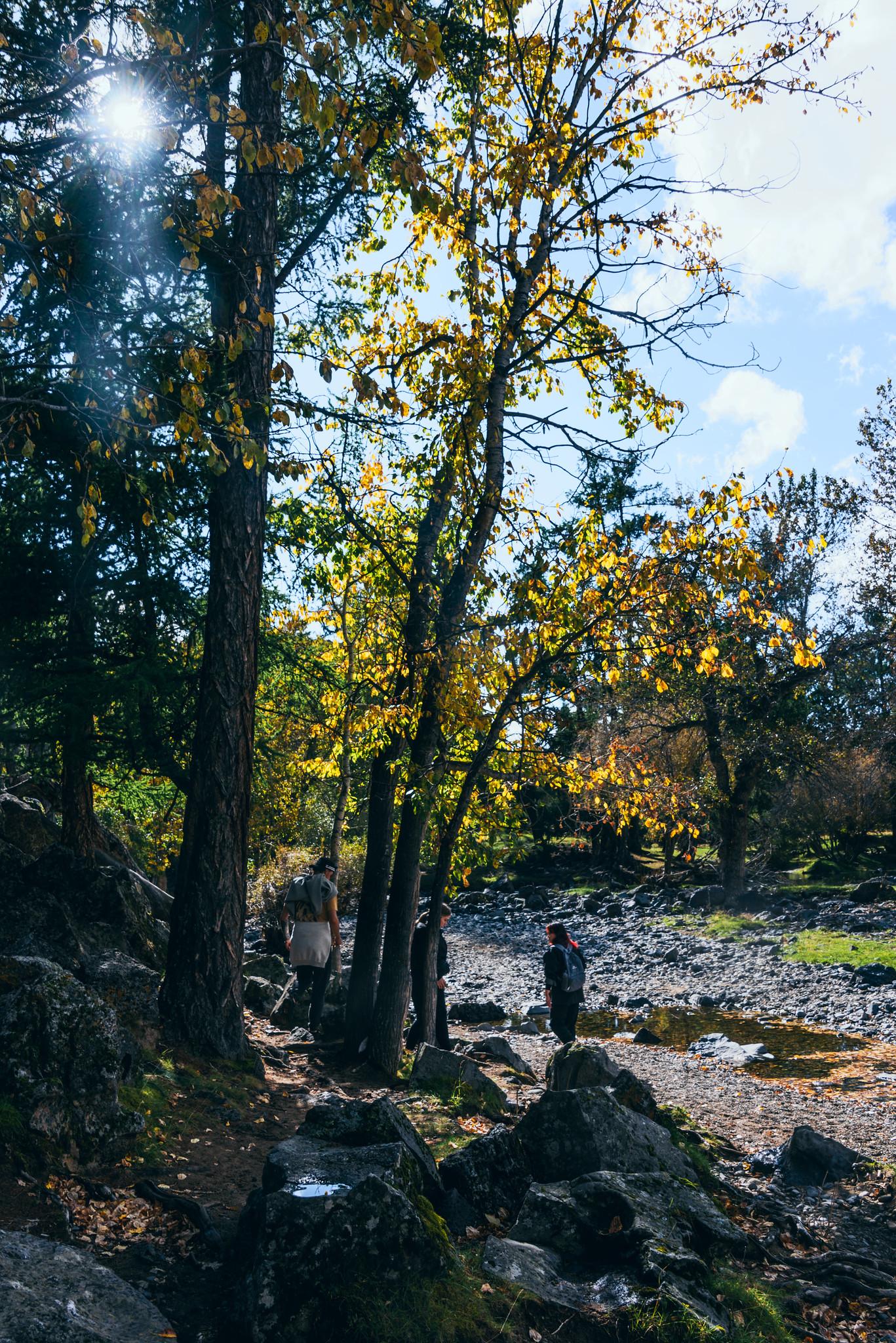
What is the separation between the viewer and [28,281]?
219 inches

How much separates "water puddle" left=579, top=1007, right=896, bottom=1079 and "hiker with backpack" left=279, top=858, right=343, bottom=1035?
6.20 metres

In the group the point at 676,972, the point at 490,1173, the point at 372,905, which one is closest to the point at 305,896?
the point at 372,905

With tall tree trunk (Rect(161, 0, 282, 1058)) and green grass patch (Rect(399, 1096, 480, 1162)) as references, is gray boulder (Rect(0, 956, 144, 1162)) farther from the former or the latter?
tall tree trunk (Rect(161, 0, 282, 1058))

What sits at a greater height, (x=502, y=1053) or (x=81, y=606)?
(x=81, y=606)

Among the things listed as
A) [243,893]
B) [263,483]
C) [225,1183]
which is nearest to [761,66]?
[263,483]

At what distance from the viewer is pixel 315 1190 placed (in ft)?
14.4

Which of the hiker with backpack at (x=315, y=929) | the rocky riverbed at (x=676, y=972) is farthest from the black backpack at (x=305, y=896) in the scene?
the rocky riverbed at (x=676, y=972)

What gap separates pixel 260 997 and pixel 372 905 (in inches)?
129

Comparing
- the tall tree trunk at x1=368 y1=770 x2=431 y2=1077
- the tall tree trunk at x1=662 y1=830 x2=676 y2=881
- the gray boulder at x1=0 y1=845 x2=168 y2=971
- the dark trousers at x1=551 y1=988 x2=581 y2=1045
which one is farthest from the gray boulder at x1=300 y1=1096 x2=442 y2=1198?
the tall tree trunk at x1=662 y1=830 x2=676 y2=881

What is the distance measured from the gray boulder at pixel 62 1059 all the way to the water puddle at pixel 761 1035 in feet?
35.6

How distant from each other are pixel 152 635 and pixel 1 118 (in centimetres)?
704

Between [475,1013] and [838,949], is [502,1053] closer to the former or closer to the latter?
[475,1013]

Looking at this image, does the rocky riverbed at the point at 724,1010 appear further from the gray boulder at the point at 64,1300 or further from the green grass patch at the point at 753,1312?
the gray boulder at the point at 64,1300

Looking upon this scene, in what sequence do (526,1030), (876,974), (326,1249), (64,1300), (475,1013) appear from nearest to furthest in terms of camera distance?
(64,1300), (326,1249), (526,1030), (475,1013), (876,974)
